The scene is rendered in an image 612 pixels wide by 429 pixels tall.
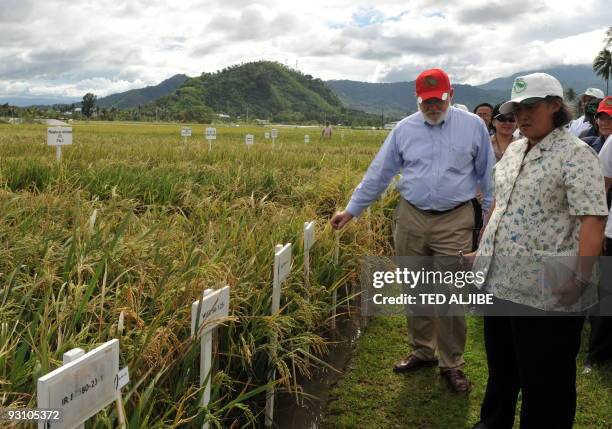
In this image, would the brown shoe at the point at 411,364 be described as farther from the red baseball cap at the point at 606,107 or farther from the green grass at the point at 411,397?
the red baseball cap at the point at 606,107

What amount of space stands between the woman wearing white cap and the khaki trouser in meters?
0.86

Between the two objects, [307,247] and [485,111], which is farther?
[485,111]

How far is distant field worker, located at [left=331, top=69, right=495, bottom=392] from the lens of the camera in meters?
3.17

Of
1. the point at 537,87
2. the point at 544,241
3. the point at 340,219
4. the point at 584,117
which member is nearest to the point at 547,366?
the point at 544,241

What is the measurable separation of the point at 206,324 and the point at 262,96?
143 meters

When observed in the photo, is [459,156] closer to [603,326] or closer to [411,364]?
[411,364]

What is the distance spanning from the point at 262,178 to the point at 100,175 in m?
1.88

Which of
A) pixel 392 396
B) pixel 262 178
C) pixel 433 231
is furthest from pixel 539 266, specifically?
pixel 262 178

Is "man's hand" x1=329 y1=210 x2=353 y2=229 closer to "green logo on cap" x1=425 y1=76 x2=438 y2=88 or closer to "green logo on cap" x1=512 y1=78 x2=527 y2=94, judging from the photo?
"green logo on cap" x1=425 y1=76 x2=438 y2=88

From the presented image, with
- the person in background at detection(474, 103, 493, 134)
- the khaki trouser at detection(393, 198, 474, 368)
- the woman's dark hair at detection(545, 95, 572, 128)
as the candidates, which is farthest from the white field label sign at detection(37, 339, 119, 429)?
the person in background at detection(474, 103, 493, 134)

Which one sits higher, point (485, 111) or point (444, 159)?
point (485, 111)

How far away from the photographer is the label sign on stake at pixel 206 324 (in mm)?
1973

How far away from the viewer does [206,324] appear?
204 cm

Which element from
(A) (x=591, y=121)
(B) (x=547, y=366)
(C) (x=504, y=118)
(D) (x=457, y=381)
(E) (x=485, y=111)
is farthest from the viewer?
(E) (x=485, y=111)
